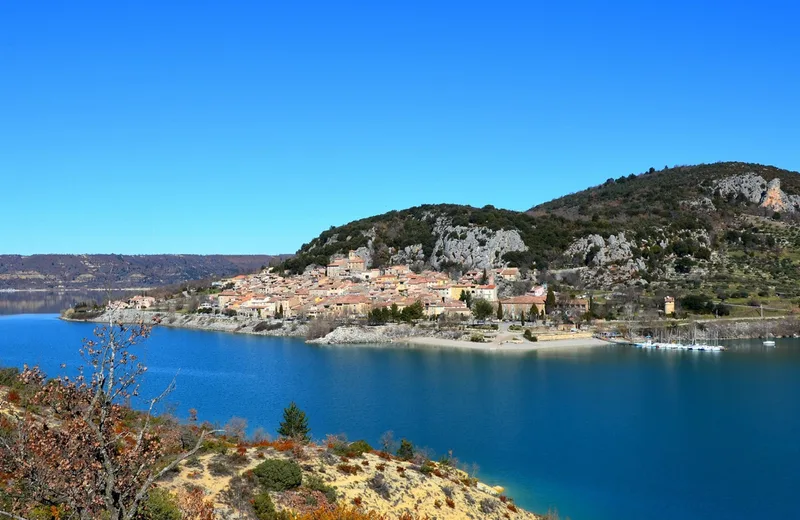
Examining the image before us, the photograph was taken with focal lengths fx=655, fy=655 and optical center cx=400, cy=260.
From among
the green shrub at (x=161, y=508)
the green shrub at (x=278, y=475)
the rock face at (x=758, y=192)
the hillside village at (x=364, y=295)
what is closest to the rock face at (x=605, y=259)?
the hillside village at (x=364, y=295)

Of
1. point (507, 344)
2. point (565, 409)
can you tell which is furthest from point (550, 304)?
point (565, 409)

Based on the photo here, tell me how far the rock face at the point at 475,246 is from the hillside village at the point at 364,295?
3.15 metres

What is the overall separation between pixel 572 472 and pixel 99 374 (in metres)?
15.8

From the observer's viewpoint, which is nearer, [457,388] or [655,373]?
[457,388]

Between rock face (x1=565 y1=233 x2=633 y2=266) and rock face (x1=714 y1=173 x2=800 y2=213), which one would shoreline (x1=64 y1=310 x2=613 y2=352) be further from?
rock face (x1=714 y1=173 x2=800 y2=213)

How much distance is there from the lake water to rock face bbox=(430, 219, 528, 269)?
95.4 feet

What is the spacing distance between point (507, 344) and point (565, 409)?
57.5ft

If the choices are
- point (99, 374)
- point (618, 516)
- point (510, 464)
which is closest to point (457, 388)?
point (510, 464)

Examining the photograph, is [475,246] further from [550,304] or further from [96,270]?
[96,270]

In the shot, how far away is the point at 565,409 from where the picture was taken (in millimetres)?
25547

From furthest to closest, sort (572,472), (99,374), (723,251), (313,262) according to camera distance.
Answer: (313,262), (723,251), (572,472), (99,374)

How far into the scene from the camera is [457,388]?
29594mm

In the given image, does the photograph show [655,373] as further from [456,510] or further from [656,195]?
[656,195]

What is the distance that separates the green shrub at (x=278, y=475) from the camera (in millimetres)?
10898
